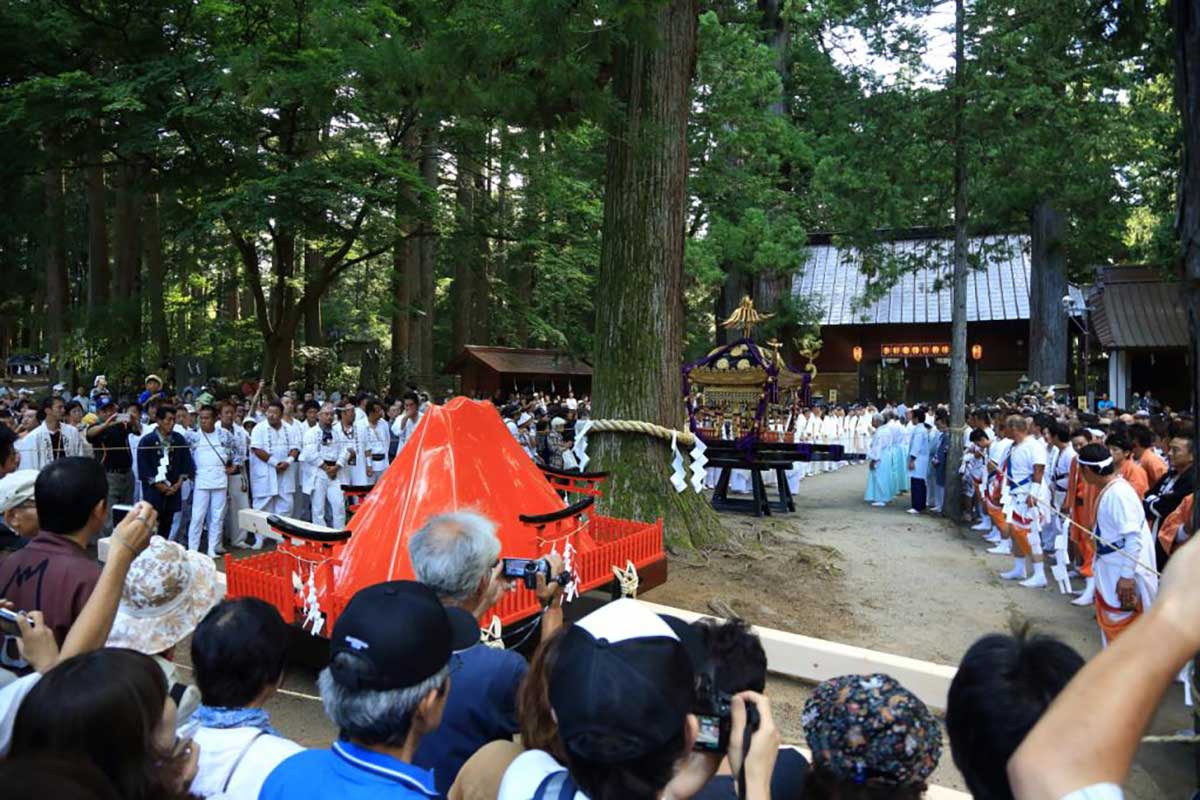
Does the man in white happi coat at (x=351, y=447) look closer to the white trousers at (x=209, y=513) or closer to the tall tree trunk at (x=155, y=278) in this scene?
the white trousers at (x=209, y=513)

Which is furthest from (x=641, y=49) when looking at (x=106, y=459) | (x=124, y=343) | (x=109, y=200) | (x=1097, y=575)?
(x=109, y=200)

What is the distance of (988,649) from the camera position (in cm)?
185

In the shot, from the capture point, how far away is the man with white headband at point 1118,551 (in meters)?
6.07

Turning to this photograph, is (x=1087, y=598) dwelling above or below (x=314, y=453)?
below

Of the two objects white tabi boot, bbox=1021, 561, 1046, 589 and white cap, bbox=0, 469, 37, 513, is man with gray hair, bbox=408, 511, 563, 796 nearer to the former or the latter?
white cap, bbox=0, 469, 37, 513

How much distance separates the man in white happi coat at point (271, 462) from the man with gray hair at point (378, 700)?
9.07 meters

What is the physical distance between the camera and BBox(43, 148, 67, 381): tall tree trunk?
2266cm

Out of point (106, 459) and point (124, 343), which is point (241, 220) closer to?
point (106, 459)

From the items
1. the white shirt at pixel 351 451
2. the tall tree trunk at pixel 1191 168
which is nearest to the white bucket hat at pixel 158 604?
the tall tree trunk at pixel 1191 168

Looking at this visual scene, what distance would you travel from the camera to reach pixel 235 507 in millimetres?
10375

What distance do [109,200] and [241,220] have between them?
599 inches

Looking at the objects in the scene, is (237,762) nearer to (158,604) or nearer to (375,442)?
(158,604)

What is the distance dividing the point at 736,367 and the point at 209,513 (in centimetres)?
820

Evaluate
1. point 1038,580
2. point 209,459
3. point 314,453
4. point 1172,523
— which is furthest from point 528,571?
point 314,453
